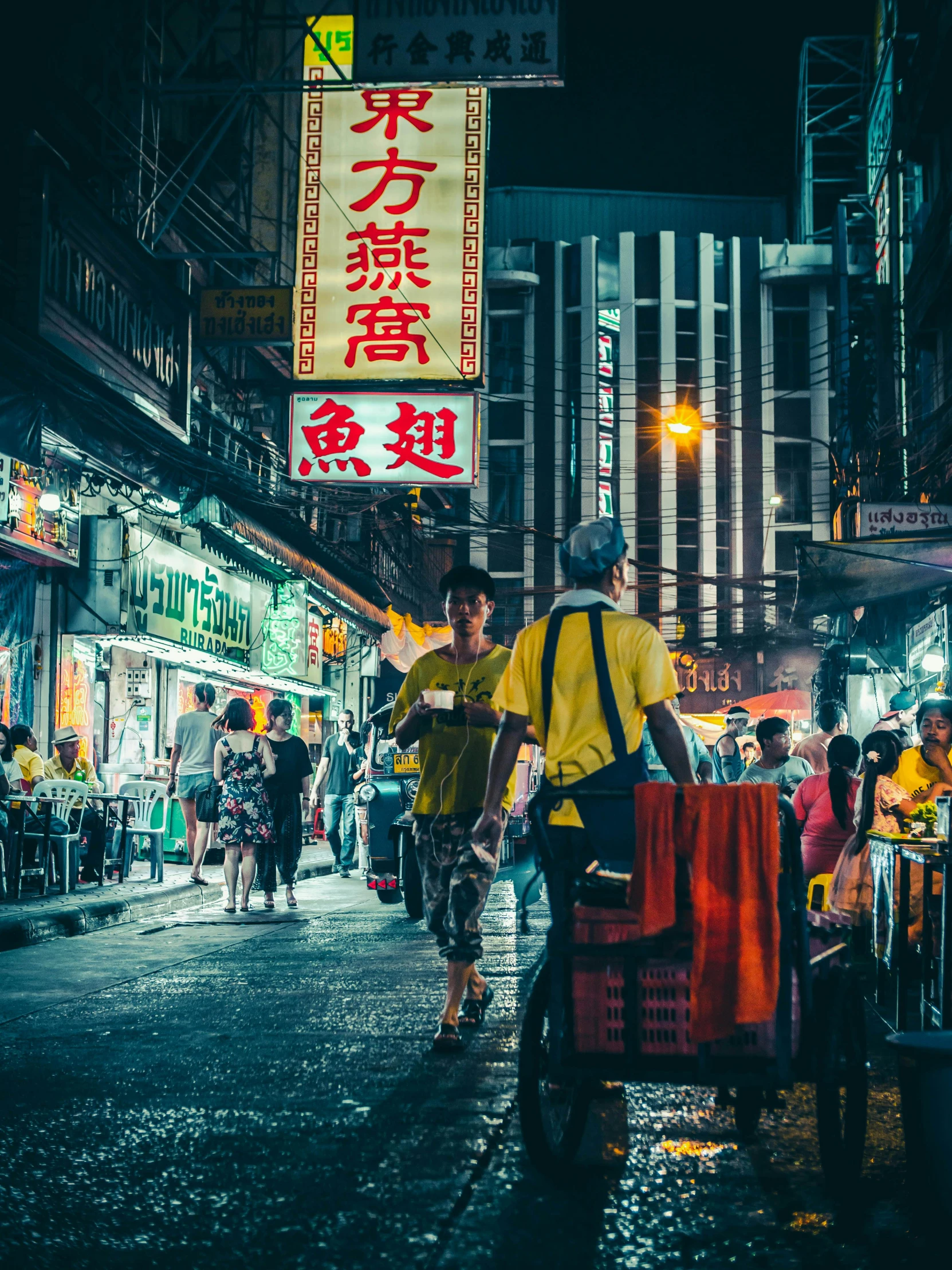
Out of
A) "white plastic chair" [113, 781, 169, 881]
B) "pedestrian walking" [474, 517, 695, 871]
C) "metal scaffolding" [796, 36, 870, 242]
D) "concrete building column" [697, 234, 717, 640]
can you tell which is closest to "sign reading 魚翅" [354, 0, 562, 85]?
"white plastic chair" [113, 781, 169, 881]

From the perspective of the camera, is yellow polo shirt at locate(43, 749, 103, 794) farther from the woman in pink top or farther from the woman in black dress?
the woman in pink top

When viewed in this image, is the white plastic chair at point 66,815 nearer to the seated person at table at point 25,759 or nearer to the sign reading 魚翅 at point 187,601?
the seated person at table at point 25,759

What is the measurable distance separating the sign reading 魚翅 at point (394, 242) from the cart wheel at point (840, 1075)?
37.6 feet

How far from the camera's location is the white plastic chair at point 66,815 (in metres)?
12.4

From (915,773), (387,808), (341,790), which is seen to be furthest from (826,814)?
(341,790)

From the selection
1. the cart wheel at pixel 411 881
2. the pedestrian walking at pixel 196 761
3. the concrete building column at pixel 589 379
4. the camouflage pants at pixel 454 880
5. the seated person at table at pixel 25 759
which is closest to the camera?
the camouflage pants at pixel 454 880

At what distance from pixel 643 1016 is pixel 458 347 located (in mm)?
11673

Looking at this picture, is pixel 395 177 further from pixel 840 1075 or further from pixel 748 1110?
pixel 840 1075

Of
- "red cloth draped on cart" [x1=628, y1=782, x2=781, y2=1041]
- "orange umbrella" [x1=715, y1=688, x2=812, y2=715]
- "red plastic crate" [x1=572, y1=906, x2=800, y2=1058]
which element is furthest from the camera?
"orange umbrella" [x1=715, y1=688, x2=812, y2=715]

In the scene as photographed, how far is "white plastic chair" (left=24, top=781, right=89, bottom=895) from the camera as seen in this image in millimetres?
12367

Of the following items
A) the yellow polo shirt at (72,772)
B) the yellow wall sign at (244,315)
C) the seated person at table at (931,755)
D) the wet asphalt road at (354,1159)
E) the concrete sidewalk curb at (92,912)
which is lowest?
the concrete sidewalk curb at (92,912)

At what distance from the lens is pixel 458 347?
1437 centimetres

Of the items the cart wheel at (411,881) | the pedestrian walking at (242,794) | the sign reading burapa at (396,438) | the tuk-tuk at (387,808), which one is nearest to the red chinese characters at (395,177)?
the sign reading burapa at (396,438)

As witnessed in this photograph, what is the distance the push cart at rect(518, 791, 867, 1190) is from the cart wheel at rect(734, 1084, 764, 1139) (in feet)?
0.52
